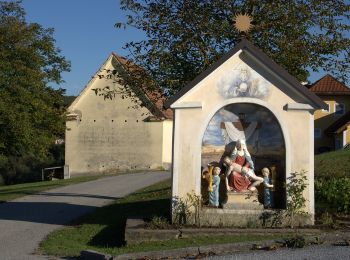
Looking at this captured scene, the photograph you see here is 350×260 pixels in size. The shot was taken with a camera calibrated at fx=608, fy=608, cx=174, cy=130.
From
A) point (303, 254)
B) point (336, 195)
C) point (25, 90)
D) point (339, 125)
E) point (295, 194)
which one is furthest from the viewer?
point (339, 125)

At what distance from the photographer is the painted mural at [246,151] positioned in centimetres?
1280

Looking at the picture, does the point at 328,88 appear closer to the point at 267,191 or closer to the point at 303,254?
the point at 267,191

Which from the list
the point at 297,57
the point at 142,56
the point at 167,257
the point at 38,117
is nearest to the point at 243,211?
the point at 167,257

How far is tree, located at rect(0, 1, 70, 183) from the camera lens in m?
37.3

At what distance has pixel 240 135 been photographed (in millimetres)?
13070

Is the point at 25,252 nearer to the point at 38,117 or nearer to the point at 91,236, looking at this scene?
the point at 91,236

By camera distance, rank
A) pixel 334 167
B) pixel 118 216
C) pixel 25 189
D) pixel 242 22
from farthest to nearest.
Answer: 1. pixel 25 189
2. pixel 334 167
3. pixel 118 216
4. pixel 242 22

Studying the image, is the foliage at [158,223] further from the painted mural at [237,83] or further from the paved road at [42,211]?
the painted mural at [237,83]

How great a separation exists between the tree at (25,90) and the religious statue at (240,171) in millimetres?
25959

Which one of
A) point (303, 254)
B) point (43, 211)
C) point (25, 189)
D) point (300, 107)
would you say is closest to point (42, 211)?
point (43, 211)

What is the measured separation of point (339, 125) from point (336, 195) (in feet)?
134

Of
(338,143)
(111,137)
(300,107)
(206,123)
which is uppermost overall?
(338,143)

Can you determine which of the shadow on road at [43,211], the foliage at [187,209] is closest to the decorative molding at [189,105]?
the foliage at [187,209]

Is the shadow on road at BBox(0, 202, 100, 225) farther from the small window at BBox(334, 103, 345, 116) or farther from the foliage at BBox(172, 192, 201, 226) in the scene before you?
the small window at BBox(334, 103, 345, 116)
